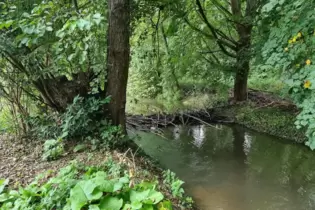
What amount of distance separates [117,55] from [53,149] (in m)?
1.51

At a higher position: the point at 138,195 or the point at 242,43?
the point at 242,43

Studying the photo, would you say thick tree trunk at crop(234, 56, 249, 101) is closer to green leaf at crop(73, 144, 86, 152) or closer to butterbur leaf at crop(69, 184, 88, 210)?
green leaf at crop(73, 144, 86, 152)

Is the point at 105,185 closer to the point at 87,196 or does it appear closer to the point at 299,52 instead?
the point at 87,196

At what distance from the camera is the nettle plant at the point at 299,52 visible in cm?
346

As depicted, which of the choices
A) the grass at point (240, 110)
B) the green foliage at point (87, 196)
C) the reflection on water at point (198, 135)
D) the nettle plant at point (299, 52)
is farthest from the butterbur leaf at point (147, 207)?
the grass at point (240, 110)

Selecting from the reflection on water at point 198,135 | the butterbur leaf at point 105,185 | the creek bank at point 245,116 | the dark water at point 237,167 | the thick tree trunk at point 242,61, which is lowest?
the dark water at point 237,167

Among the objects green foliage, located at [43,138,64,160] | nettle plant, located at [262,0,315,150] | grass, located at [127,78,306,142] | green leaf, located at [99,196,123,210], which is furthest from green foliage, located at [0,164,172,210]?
grass, located at [127,78,306,142]

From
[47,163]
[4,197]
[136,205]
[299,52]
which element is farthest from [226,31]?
[4,197]

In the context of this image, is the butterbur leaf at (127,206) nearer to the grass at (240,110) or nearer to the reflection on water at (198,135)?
the reflection on water at (198,135)

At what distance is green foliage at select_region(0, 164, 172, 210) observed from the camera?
224cm

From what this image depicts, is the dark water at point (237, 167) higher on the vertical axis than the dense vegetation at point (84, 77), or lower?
lower

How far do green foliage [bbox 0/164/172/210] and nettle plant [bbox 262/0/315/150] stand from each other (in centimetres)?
222

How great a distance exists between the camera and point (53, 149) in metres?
3.60

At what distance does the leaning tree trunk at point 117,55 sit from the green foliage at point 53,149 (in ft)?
2.72
